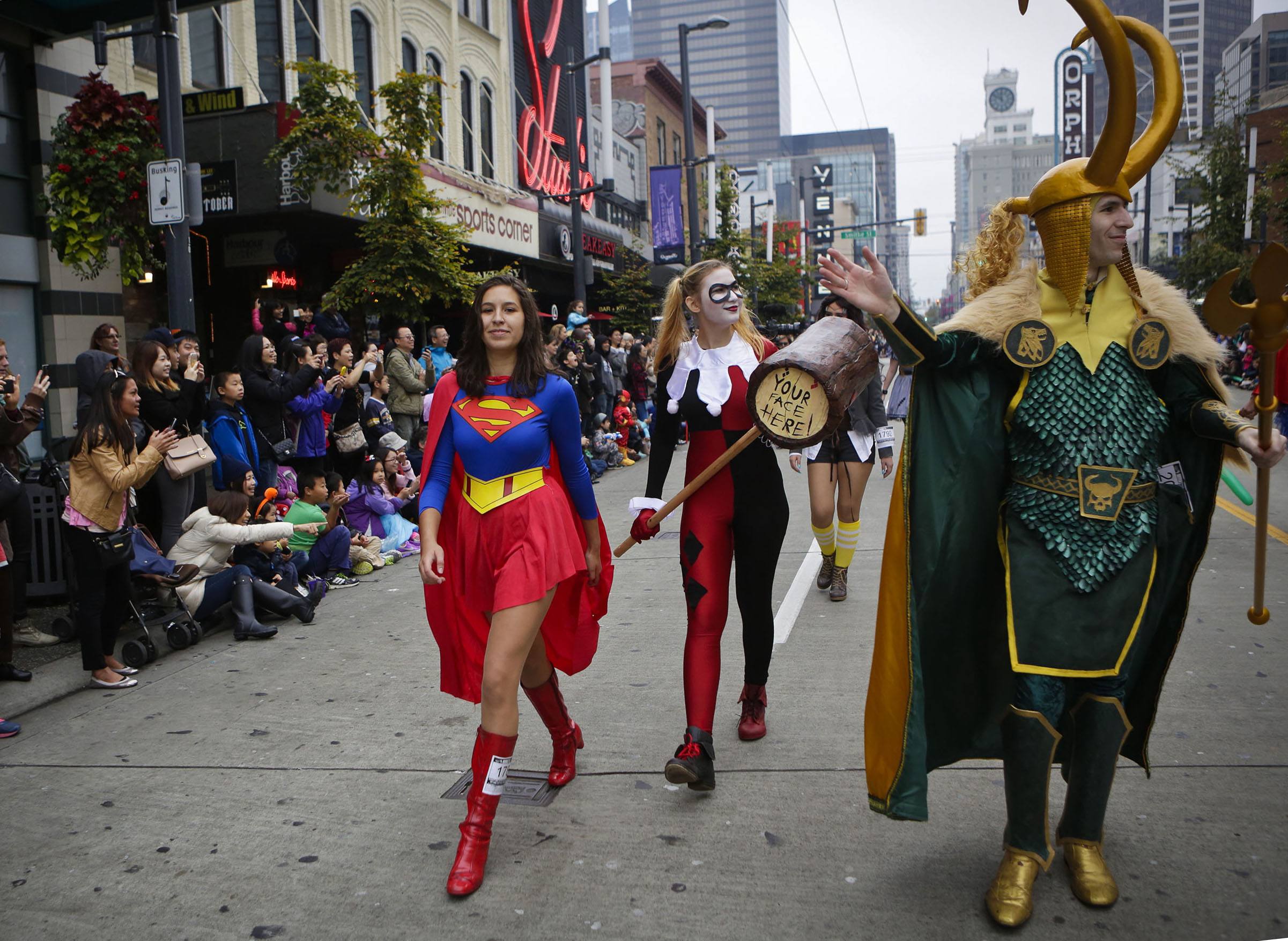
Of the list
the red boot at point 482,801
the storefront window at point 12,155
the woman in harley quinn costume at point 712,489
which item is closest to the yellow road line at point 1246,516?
the woman in harley quinn costume at point 712,489

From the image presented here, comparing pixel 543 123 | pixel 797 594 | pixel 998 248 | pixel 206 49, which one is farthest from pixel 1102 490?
pixel 543 123

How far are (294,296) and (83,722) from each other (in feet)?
41.2

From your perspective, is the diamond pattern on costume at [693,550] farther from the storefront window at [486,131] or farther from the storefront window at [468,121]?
the storefront window at [486,131]

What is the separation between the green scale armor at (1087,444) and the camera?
3.10m

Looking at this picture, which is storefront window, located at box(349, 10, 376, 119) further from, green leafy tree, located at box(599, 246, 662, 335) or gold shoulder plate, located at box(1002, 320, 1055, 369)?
gold shoulder plate, located at box(1002, 320, 1055, 369)

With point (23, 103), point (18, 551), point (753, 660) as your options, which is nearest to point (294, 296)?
point (23, 103)

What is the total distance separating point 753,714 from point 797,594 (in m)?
2.76

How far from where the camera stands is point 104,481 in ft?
18.9

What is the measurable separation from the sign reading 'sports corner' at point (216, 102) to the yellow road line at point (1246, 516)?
1116cm

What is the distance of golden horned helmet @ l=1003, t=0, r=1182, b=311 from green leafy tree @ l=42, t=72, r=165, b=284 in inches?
311

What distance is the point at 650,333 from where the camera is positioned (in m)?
23.0

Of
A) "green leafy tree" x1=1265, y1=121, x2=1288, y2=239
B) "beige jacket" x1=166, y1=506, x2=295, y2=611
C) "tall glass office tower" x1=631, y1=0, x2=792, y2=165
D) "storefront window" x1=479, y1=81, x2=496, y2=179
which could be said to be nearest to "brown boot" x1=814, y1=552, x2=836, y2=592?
"beige jacket" x1=166, y1=506, x2=295, y2=611

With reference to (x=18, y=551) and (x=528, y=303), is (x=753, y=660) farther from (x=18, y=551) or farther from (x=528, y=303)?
(x=18, y=551)

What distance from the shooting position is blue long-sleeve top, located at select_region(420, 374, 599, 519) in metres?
3.65
